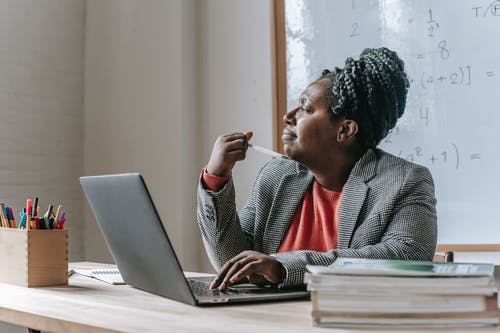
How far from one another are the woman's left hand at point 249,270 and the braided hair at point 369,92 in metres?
0.55

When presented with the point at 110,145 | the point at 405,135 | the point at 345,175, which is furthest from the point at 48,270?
the point at 110,145

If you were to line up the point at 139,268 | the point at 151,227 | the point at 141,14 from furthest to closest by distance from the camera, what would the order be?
the point at 141,14, the point at 139,268, the point at 151,227

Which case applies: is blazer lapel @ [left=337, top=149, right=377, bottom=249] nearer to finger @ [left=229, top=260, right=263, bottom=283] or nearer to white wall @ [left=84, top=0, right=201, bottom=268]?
finger @ [left=229, top=260, right=263, bottom=283]

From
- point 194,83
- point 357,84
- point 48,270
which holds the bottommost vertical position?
point 48,270

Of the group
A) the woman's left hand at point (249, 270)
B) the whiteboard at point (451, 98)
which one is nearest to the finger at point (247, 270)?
the woman's left hand at point (249, 270)

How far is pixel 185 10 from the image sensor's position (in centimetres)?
256

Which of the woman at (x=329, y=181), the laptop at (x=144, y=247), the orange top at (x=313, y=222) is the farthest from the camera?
the orange top at (x=313, y=222)

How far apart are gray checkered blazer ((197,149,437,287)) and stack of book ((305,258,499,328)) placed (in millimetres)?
327

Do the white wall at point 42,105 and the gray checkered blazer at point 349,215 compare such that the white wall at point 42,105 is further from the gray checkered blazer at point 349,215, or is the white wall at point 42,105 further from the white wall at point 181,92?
the gray checkered blazer at point 349,215

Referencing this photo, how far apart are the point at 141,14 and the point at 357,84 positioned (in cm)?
133

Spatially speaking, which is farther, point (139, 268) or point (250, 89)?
point (250, 89)

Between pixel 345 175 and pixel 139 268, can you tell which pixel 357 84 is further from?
pixel 139 268

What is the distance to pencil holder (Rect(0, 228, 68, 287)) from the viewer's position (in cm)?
129

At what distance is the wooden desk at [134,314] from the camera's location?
840 mm
